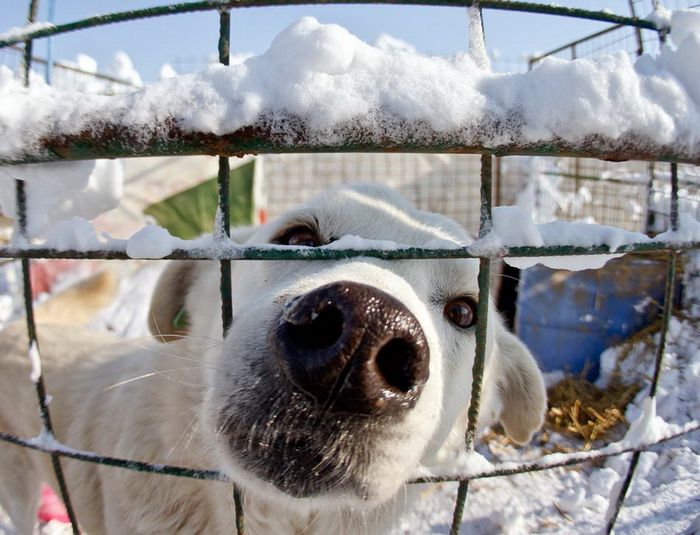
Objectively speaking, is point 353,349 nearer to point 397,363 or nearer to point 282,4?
point 397,363

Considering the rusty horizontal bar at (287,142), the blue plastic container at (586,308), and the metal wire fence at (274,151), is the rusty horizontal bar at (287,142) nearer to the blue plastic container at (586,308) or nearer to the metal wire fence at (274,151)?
the metal wire fence at (274,151)

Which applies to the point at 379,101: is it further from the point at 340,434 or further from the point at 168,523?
the point at 168,523

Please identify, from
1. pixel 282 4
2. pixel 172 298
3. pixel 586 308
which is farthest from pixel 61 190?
pixel 586 308

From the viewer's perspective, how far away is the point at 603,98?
3.22 feet

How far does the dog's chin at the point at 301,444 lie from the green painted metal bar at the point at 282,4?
2.62ft

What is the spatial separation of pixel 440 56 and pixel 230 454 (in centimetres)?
97

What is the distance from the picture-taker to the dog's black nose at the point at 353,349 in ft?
2.92

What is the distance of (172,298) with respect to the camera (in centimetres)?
244

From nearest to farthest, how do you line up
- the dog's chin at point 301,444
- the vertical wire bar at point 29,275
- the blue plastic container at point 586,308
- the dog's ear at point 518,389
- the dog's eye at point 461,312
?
the dog's chin at point 301,444 → the vertical wire bar at point 29,275 → the dog's eye at point 461,312 → the dog's ear at point 518,389 → the blue plastic container at point 586,308

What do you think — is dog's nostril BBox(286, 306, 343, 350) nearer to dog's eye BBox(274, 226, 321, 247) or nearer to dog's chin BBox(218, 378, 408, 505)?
dog's chin BBox(218, 378, 408, 505)

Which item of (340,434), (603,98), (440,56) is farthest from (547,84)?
(340,434)

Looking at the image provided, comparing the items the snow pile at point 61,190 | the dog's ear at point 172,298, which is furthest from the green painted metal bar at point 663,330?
the dog's ear at point 172,298

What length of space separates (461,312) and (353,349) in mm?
960

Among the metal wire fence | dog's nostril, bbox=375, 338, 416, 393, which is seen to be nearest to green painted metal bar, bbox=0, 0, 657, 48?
the metal wire fence
